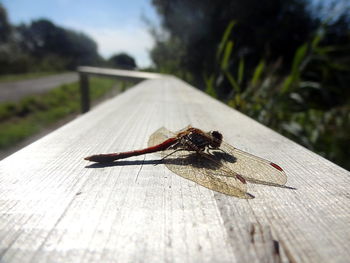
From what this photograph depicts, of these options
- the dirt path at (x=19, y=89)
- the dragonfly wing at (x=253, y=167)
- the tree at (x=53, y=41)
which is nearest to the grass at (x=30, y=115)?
the dirt path at (x=19, y=89)

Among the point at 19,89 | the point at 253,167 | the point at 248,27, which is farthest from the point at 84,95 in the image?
the point at 19,89

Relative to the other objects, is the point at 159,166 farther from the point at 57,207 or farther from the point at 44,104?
the point at 44,104

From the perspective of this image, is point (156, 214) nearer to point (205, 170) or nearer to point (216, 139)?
point (205, 170)

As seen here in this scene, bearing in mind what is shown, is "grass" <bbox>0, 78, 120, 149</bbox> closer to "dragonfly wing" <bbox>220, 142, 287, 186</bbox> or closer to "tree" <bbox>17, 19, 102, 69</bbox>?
"dragonfly wing" <bbox>220, 142, 287, 186</bbox>

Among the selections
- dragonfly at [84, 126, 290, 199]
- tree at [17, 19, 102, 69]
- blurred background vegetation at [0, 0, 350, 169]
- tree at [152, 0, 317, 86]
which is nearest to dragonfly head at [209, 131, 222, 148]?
dragonfly at [84, 126, 290, 199]

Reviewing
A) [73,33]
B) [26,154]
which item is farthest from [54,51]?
[26,154]

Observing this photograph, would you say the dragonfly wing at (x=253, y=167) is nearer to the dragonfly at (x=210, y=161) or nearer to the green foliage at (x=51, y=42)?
the dragonfly at (x=210, y=161)
